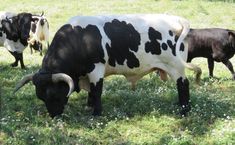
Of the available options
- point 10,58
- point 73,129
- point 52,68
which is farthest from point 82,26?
point 10,58

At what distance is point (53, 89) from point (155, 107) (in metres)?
2.26

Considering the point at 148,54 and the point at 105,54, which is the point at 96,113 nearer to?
the point at 105,54

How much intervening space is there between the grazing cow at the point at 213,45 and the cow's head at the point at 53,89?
5.74 m

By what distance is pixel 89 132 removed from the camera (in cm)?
909

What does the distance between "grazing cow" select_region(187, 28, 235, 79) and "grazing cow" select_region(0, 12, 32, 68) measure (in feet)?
17.7

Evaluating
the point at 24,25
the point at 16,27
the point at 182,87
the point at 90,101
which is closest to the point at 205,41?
the point at 182,87

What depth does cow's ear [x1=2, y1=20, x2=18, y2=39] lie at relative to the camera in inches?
643

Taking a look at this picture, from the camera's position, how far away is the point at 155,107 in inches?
414

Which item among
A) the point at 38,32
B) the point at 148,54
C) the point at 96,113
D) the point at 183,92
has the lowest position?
the point at 38,32

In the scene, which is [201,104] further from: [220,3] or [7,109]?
[220,3]

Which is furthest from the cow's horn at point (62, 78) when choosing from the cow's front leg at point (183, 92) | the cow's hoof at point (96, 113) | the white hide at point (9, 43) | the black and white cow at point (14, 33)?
the white hide at point (9, 43)

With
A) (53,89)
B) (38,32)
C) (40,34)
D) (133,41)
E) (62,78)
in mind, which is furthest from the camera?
(40,34)

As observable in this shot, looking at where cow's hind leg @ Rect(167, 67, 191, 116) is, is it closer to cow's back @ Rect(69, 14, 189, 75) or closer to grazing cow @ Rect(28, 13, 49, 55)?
cow's back @ Rect(69, 14, 189, 75)

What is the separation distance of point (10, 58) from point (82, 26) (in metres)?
8.88
